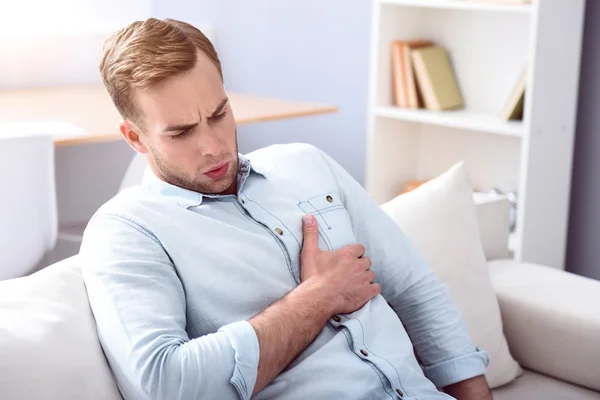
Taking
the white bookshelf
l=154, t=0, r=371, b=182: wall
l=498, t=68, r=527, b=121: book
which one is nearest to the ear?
the white bookshelf

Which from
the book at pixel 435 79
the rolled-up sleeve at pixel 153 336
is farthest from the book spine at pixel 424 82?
the rolled-up sleeve at pixel 153 336

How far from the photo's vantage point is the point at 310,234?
152 centimetres

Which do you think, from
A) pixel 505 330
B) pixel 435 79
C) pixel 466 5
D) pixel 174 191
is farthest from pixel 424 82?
pixel 174 191

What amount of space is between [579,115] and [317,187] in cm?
191

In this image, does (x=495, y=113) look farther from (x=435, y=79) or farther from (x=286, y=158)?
(x=286, y=158)

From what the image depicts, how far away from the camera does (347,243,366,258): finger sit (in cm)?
153

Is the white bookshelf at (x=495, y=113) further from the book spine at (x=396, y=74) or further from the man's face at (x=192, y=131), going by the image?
the man's face at (x=192, y=131)

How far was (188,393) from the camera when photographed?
4.04 feet

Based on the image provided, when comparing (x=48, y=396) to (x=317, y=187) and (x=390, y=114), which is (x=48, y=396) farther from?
(x=390, y=114)

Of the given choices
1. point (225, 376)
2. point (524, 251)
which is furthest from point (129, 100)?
point (524, 251)

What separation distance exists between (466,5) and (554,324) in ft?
5.26

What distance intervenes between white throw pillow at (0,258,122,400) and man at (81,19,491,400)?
2 cm

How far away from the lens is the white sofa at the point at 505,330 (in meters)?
1.21

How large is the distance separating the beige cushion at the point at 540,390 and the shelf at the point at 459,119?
1.35 metres
